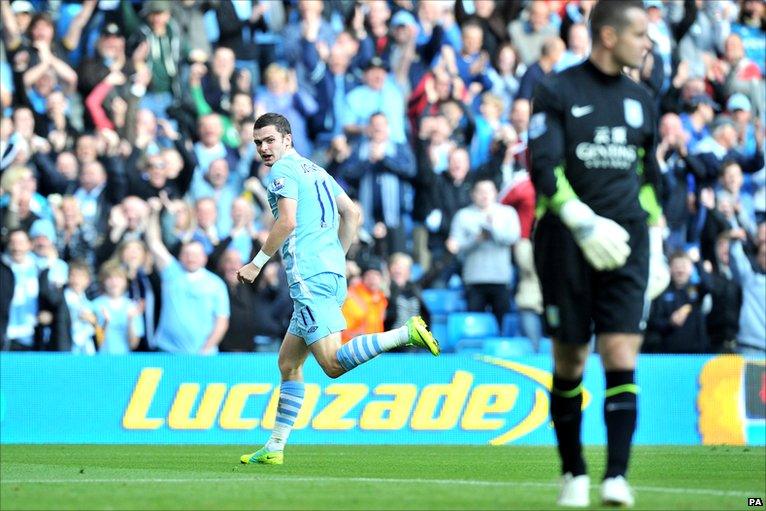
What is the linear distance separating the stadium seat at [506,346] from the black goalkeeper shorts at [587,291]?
9.49 meters

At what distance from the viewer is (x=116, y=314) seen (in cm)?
1662

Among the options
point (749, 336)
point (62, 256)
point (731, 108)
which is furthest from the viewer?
point (731, 108)

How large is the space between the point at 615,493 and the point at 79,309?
996 centimetres

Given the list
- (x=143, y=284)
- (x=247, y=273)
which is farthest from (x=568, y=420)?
(x=143, y=284)

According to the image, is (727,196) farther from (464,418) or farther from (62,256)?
(62,256)

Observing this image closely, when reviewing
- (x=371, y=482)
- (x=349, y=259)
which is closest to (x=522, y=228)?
(x=349, y=259)

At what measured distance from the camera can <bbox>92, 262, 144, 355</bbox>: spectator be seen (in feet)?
54.2

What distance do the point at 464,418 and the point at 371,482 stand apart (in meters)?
7.19

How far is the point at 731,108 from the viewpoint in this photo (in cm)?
2228

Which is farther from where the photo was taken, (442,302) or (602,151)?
(442,302)

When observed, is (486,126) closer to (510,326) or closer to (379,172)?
(379,172)

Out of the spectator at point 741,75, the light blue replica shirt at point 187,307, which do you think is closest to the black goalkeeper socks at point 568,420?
the light blue replica shirt at point 187,307

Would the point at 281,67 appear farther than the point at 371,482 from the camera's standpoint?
Yes

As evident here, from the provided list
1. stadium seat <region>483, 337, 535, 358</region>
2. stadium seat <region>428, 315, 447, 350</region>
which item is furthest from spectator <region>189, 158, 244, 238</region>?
stadium seat <region>483, 337, 535, 358</region>
